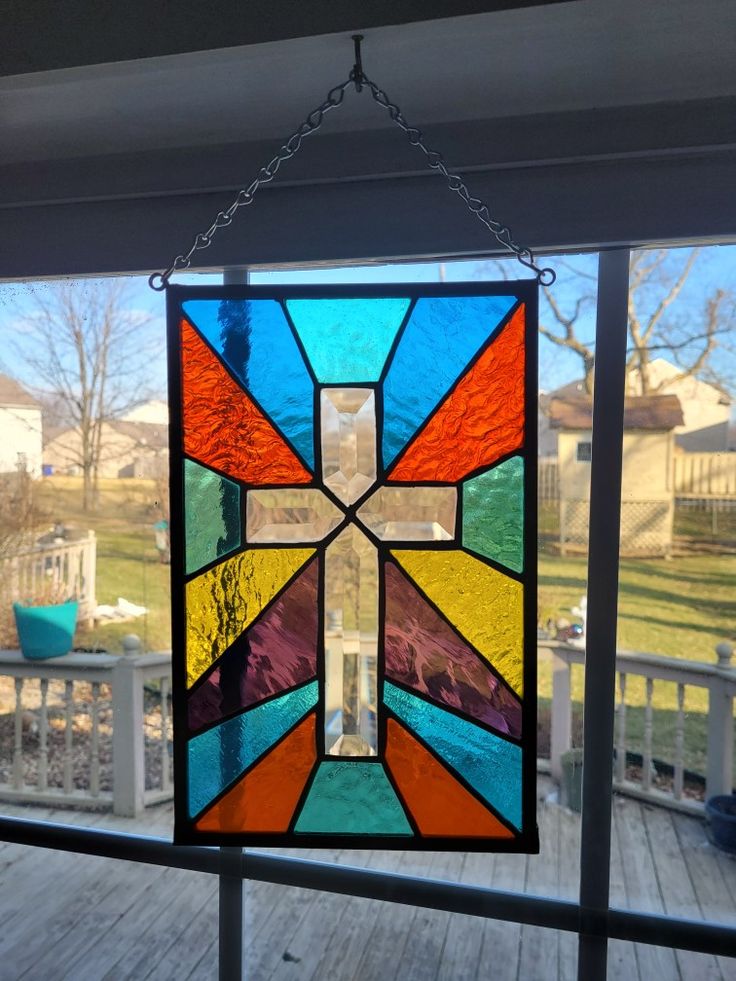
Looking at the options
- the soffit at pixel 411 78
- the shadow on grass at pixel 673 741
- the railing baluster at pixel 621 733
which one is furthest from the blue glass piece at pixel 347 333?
the railing baluster at pixel 621 733

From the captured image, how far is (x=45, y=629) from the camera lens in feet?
Answer: 6.43

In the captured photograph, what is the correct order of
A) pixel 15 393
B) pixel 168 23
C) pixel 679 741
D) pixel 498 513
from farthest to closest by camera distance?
pixel 15 393, pixel 679 741, pixel 498 513, pixel 168 23

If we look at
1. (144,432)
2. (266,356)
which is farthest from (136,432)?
(266,356)

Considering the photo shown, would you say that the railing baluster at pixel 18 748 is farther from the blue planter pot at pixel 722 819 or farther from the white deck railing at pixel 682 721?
the blue planter pot at pixel 722 819

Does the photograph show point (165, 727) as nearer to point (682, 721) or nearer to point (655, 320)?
point (682, 721)

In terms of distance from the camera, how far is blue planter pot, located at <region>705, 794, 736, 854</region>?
5.60 feet

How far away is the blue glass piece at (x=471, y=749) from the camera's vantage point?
1.12m

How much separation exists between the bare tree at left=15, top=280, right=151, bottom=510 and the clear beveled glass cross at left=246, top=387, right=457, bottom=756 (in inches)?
32.8

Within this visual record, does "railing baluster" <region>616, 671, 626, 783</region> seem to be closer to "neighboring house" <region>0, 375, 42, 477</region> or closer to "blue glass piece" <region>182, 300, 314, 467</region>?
"blue glass piece" <region>182, 300, 314, 467</region>

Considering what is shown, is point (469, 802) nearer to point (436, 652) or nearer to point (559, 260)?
point (436, 652)

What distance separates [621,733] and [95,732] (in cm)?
161

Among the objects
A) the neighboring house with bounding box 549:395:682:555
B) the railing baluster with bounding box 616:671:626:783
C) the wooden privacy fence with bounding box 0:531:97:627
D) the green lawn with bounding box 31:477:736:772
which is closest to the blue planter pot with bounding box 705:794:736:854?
the green lawn with bounding box 31:477:736:772

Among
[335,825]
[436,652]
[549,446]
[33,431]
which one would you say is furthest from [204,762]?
[33,431]

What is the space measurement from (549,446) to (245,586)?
797mm
